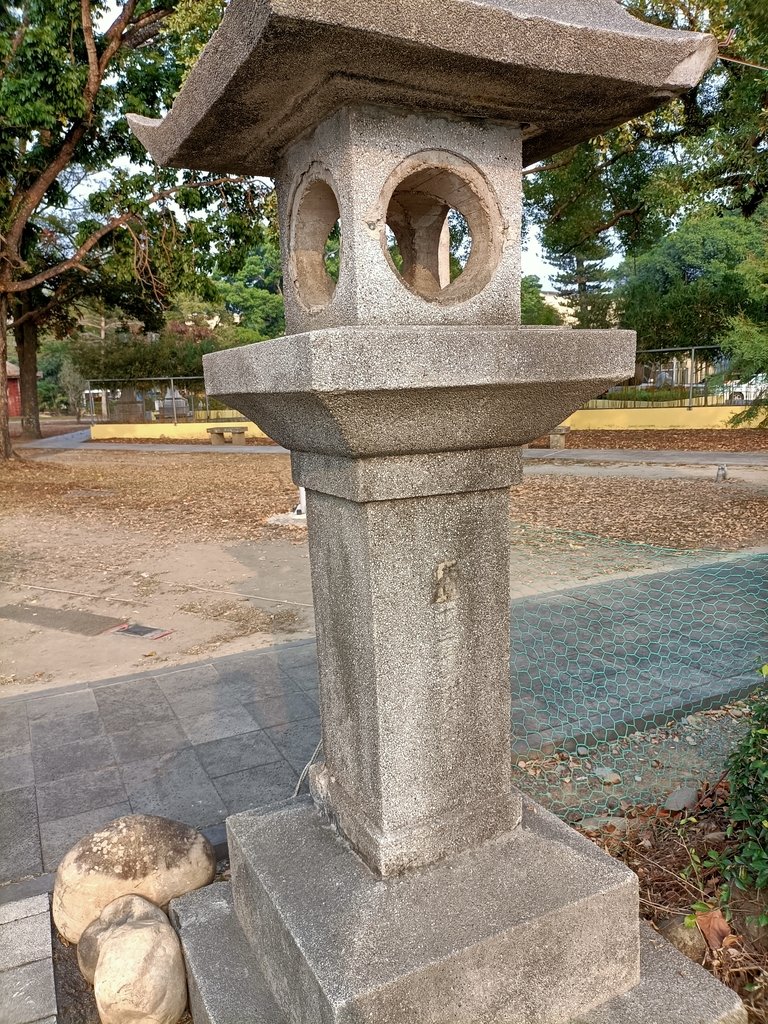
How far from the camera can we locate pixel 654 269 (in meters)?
24.0

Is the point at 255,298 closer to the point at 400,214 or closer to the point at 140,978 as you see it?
the point at 400,214

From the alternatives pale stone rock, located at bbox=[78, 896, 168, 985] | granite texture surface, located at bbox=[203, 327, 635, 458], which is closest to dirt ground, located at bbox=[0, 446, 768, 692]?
pale stone rock, located at bbox=[78, 896, 168, 985]

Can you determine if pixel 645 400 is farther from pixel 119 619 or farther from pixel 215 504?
pixel 119 619

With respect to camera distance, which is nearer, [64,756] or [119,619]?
[64,756]

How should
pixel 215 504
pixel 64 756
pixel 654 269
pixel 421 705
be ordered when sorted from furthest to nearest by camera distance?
pixel 654 269 < pixel 215 504 < pixel 64 756 < pixel 421 705

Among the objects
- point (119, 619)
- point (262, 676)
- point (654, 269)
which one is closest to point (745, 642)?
point (262, 676)

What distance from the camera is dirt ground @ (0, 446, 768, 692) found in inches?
235

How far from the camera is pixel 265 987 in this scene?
89.8 inches

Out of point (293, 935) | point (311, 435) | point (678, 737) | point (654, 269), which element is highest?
point (654, 269)

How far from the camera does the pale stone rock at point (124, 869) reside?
2.72 metres

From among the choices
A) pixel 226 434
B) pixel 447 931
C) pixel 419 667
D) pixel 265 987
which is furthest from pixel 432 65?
pixel 226 434

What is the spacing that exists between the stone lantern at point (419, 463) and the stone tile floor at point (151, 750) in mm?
1246

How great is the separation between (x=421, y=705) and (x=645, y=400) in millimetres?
20563

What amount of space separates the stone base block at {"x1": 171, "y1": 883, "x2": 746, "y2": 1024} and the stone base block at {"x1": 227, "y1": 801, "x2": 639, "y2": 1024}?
5 cm
